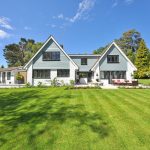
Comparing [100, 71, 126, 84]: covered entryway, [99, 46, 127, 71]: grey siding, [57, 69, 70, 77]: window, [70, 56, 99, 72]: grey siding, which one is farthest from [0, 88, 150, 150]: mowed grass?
[70, 56, 99, 72]: grey siding

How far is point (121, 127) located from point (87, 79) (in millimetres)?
27434

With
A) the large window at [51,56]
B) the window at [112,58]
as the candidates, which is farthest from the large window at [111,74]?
the large window at [51,56]

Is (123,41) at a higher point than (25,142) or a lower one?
higher

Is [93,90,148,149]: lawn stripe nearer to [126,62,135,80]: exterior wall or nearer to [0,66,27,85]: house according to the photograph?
[126,62,135,80]: exterior wall

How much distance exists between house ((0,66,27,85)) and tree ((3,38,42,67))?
27.2 metres

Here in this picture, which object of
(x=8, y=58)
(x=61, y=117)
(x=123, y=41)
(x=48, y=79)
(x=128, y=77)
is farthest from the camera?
(x=123, y=41)

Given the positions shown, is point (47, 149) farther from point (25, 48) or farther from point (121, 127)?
point (25, 48)

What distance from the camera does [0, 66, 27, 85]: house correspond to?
35594 millimetres

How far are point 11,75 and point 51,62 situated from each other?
13.3 metres

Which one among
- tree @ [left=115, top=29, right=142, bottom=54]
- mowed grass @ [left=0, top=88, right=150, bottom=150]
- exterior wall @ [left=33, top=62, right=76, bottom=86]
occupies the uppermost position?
tree @ [left=115, top=29, right=142, bottom=54]

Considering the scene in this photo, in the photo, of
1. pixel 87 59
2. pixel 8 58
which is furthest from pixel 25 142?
pixel 8 58

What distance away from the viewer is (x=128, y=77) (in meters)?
29.8

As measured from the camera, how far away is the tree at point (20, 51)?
6469cm

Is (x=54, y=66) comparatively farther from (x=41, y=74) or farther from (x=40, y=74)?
(x=40, y=74)
